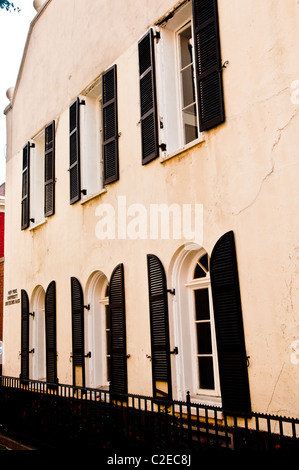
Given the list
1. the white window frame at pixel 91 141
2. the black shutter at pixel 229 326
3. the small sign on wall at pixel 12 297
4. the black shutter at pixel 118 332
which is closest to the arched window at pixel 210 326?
the black shutter at pixel 229 326

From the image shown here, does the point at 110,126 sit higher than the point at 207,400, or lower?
higher

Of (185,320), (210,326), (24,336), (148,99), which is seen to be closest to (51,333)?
(24,336)

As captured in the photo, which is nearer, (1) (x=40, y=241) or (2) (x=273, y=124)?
(2) (x=273, y=124)

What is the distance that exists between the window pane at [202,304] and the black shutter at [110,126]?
8.96 ft

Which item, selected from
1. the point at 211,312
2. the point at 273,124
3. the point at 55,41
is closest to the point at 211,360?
the point at 211,312

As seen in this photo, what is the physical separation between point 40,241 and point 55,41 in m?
4.79

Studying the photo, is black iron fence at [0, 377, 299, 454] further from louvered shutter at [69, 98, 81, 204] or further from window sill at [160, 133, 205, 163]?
louvered shutter at [69, 98, 81, 204]

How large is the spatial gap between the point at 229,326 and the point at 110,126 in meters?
4.64

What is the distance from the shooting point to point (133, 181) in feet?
27.3

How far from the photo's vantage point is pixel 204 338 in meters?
6.96

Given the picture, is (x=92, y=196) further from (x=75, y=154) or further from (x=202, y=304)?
(x=202, y=304)

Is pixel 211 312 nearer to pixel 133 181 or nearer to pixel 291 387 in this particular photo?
pixel 291 387

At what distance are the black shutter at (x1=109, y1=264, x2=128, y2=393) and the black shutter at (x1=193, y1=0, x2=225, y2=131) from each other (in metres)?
3.01
